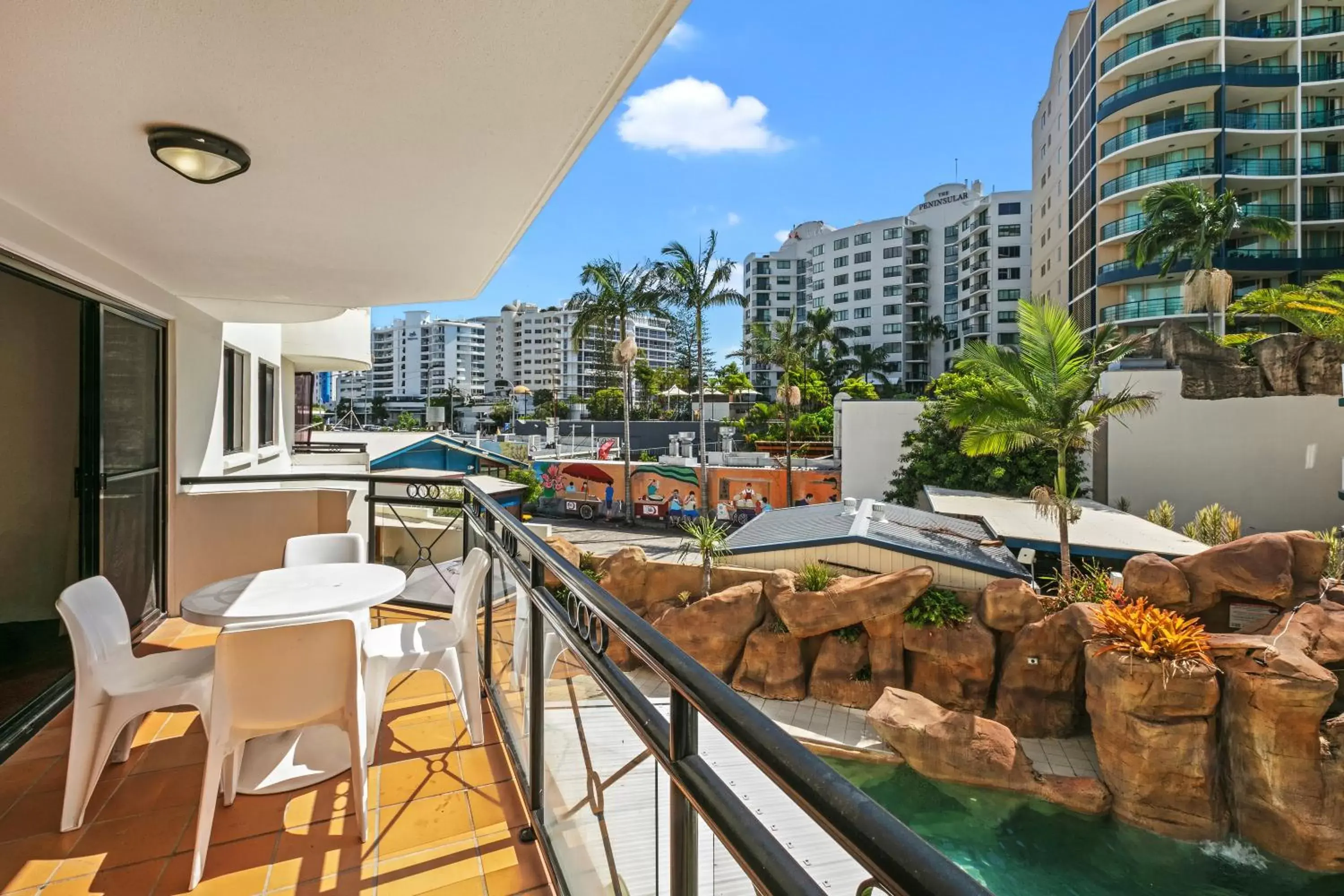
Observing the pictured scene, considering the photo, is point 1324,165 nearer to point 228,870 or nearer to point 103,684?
point 228,870

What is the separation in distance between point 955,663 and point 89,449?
10479 millimetres

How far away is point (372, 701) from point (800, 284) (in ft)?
223

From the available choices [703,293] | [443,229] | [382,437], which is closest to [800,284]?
[703,293]

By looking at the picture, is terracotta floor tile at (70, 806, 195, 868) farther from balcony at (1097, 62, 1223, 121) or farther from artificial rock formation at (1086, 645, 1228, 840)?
balcony at (1097, 62, 1223, 121)

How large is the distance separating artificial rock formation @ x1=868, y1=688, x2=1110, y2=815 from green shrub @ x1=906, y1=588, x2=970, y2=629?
1.30m

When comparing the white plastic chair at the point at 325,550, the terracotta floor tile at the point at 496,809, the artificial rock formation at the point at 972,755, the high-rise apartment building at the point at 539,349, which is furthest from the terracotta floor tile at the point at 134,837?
the high-rise apartment building at the point at 539,349

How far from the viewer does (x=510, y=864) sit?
2.09m

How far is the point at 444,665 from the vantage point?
2865mm

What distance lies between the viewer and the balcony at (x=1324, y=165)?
85.0ft

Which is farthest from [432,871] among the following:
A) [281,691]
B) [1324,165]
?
[1324,165]

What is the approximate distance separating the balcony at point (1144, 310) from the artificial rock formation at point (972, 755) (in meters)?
A: 24.3

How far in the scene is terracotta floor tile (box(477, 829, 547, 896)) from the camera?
2.00 m

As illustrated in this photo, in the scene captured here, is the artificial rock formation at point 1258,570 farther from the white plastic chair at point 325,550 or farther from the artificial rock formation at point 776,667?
the white plastic chair at point 325,550

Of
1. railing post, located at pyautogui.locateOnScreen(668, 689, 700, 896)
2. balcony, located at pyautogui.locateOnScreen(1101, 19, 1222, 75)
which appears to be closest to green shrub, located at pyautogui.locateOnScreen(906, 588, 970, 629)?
railing post, located at pyautogui.locateOnScreen(668, 689, 700, 896)
